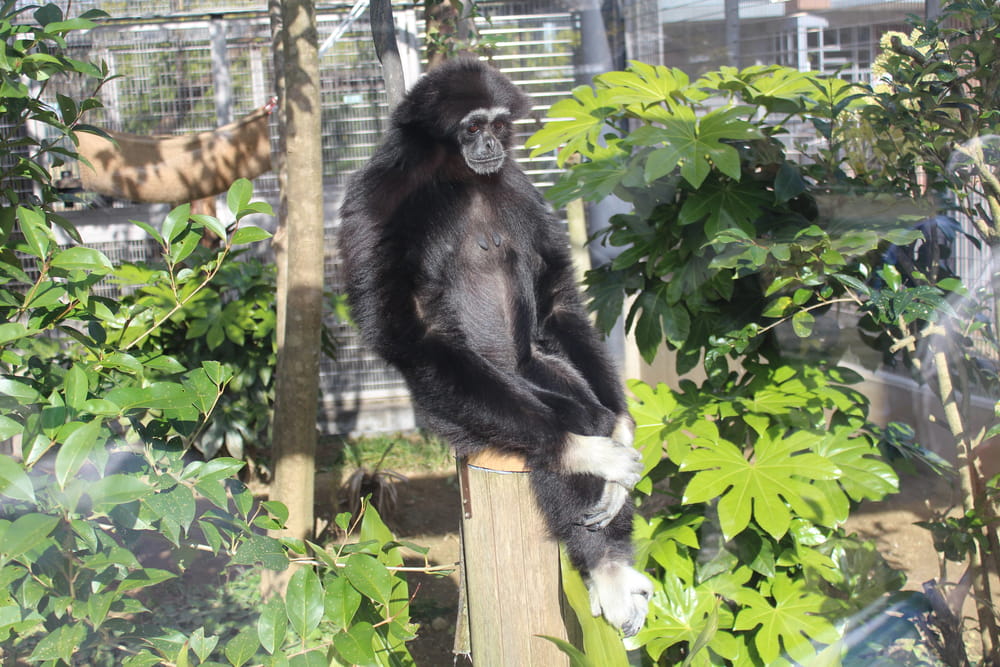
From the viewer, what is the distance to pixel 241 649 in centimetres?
160

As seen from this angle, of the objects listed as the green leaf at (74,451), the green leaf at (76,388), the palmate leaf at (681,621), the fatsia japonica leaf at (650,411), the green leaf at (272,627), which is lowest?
the palmate leaf at (681,621)

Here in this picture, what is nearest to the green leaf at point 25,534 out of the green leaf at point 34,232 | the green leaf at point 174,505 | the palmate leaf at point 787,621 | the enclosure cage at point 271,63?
the green leaf at point 174,505

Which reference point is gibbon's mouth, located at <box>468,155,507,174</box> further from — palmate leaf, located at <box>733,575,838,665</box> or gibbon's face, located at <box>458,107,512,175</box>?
palmate leaf, located at <box>733,575,838,665</box>

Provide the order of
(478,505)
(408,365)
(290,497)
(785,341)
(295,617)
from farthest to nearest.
→ (290,497), (785,341), (408,365), (478,505), (295,617)

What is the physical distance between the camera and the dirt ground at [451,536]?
3.62 metres

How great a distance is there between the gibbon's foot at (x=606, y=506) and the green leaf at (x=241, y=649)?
92cm

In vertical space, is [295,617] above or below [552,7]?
below

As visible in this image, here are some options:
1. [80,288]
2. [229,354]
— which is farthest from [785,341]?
[229,354]

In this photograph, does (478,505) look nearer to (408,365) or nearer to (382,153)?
(408,365)

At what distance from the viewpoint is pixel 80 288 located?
1670 millimetres

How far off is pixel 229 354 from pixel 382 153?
8.78ft

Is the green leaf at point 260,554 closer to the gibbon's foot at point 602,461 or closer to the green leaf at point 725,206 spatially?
the gibbon's foot at point 602,461

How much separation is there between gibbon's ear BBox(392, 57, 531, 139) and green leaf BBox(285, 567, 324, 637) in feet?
4.61

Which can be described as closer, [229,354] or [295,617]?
[295,617]
